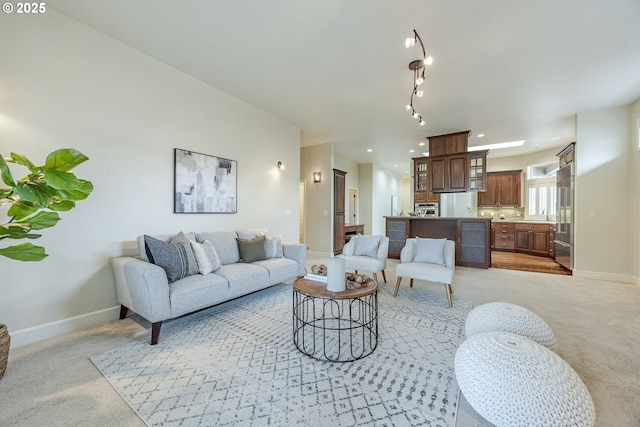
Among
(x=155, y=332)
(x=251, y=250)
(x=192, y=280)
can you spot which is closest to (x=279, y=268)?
(x=251, y=250)

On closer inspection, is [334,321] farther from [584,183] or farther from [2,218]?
[584,183]

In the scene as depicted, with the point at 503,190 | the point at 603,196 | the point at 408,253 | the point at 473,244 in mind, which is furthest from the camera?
the point at 503,190

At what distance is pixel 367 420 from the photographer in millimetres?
1391

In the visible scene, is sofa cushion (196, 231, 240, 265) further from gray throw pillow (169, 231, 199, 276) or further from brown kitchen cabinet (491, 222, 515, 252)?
brown kitchen cabinet (491, 222, 515, 252)

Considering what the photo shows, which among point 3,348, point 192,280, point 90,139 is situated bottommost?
point 3,348

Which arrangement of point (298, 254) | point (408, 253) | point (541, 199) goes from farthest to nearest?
point (541, 199), point (298, 254), point (408, 253)

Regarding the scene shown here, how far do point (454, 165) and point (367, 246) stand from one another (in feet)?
10.4

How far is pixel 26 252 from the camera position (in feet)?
5.15

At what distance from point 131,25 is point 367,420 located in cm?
382

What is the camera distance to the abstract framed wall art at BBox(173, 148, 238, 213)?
328 centimetres

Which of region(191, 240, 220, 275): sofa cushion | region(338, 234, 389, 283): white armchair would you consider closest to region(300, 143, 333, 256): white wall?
region(338, 234, 389, 283): white armchair

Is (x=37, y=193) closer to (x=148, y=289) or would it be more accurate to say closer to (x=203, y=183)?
(x=148, y=289)

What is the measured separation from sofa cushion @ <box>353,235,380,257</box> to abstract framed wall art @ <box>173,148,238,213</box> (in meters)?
2.03

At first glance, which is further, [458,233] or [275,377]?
[458,233]
